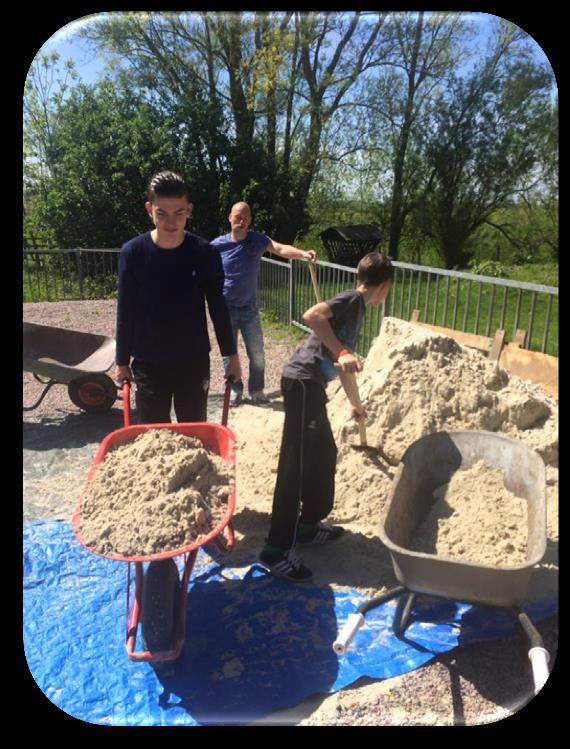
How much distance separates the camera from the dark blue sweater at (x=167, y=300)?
172 cm

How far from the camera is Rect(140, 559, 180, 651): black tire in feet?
5.65

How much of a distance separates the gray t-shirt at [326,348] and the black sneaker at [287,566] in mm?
643

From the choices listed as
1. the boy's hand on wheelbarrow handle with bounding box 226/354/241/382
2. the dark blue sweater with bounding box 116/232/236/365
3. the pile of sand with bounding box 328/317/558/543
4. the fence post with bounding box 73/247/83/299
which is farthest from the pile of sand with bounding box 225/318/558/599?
the fence post with bounding box 73/247/83/299

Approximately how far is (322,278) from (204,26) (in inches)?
33.4

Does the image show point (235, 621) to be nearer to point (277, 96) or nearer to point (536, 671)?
point (536, 671)

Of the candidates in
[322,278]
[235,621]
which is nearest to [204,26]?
[322,278]

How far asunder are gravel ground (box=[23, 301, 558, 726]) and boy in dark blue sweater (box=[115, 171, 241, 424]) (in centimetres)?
13

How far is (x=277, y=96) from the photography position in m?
1.64

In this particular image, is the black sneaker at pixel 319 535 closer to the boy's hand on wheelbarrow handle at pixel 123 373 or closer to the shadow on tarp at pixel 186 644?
the shadow on tarp at pixel 186 644

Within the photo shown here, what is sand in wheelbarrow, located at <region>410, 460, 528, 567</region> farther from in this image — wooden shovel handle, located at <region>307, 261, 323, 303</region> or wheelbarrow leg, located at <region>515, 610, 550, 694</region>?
wooden shovel handle, located at <region>307, 261, 323, 303</region>

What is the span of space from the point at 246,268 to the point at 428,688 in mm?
1381

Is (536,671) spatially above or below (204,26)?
below

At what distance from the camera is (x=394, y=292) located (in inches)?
88.7

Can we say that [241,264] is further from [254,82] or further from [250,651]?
[250,651]
